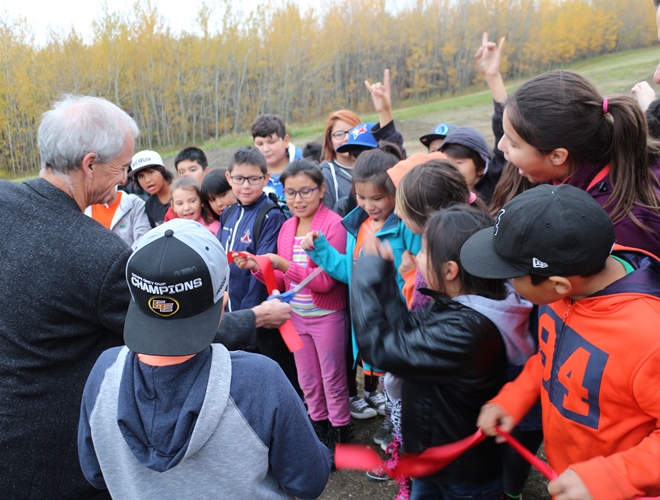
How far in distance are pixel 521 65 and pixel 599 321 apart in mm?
54820

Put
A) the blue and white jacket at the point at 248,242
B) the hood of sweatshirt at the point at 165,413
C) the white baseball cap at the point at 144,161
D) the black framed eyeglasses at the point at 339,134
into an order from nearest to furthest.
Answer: the hood of sweatshirt at the point at 165,413
the blue and white jacket at the point at 248,242
the black framed eyeglasses at the point at 339,134
the white baseball cap at the point at 144,161

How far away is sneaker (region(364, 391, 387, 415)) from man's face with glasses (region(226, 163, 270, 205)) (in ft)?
6.00

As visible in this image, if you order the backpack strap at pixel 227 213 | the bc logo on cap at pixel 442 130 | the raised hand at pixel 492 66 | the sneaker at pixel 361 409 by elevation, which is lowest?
the sneaker at pixel 361 409

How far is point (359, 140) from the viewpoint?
14.1 feet

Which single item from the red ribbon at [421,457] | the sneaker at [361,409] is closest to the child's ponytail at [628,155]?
the red ribbon at [421,457]

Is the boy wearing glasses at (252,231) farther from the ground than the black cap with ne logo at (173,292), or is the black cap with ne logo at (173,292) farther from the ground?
the black cap with ne logo at (173,292)

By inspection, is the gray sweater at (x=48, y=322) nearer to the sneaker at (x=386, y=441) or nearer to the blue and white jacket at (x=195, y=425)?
the blue and white jacket at (x=195, y=425)

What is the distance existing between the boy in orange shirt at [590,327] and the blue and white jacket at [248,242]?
6.89 feet

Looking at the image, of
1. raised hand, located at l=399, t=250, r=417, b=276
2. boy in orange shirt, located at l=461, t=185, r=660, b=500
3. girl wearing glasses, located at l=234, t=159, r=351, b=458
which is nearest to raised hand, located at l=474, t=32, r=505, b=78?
girl wearing glasses, located at l=234, t=159, r=351, b=458

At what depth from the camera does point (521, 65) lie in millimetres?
49531

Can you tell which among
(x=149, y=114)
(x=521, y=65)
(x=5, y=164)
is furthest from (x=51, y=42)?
(x=521, y=65)

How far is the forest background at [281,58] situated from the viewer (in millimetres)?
17672

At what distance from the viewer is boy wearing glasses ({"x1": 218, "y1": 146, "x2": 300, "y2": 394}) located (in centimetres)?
357

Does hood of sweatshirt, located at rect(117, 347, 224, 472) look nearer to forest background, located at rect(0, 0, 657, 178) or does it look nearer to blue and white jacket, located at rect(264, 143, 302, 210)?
blue and white jacket, located at rect(264, 143, 302, 210)
